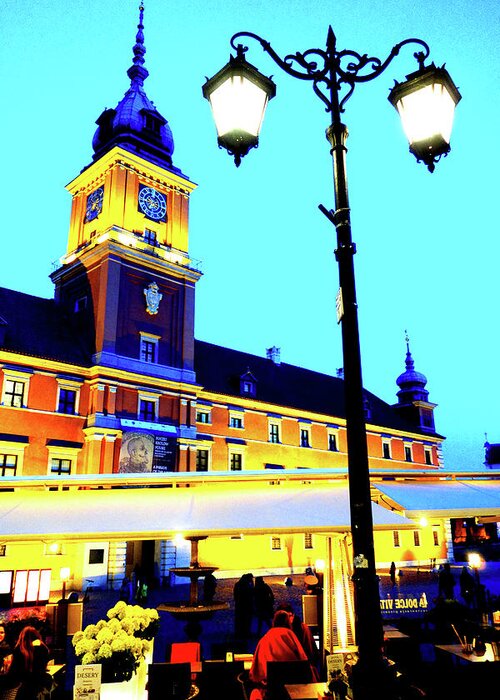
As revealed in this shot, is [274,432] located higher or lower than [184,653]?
higher

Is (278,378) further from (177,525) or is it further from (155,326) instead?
(177,525)

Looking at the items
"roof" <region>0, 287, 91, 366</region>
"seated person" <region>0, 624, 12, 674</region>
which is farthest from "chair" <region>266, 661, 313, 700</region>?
"roof" <region>0, 287, 91, 366</region>

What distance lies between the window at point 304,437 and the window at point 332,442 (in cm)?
216

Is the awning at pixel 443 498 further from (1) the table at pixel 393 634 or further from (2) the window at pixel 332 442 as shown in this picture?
(2) the window at pixel 332 442

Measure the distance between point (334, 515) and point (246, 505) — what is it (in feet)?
4.26

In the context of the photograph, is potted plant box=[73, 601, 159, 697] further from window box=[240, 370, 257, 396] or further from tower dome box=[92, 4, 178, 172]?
tower dome box=[92, 4, 178, 172]

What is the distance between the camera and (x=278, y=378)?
41.0 m

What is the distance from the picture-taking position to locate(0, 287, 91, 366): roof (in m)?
26.1

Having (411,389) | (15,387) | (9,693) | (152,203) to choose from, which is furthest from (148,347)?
(411,389)

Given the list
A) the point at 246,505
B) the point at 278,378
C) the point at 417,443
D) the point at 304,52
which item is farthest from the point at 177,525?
the point at 417,443

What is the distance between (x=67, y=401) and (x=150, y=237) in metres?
11.5

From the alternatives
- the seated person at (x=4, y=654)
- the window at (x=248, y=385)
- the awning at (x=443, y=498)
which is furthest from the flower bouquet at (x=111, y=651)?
the window at (x=248, y=385)

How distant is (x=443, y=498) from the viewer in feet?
26.9

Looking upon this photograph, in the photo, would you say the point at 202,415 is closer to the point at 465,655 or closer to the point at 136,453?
the point at 136,453
